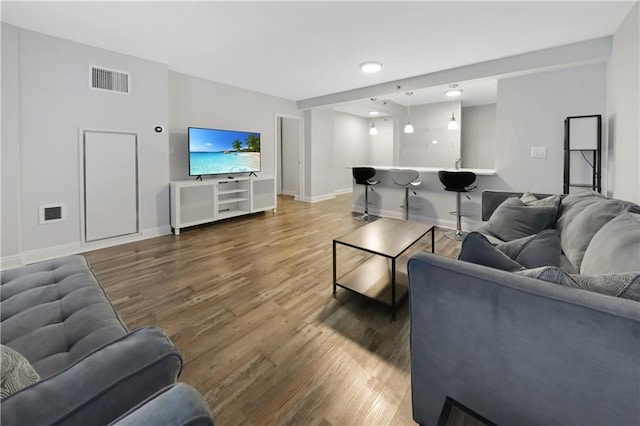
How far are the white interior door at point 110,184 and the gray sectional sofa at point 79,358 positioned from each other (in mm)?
2667

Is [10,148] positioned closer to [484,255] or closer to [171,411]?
[171,411]

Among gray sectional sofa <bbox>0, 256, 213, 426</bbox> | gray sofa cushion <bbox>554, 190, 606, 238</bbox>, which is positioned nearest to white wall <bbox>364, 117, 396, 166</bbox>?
gray sofa cushion <bbox>554, 190, 606, 238</bbox>

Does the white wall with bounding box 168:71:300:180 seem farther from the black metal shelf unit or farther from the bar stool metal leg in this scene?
the black metal shelf unit

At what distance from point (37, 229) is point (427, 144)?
767 centimetres

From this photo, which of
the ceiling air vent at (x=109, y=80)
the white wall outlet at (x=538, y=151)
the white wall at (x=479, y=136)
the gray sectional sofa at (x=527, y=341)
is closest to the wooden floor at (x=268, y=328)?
the gray sectional sofa at (x=527, y=341)

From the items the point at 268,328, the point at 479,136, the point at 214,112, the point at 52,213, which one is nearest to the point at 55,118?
the point at 52,213

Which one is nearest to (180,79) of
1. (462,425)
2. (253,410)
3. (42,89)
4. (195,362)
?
(42,89)

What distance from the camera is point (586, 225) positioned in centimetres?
186

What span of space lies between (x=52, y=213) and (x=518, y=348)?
4.53 meters

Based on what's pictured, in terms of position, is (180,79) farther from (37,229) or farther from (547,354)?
(547,354)

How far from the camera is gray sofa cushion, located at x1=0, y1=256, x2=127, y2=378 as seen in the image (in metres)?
1.04

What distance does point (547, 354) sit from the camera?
91 cm

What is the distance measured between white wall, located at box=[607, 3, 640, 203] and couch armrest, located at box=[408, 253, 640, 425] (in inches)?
106

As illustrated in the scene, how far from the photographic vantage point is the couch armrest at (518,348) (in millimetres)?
816
